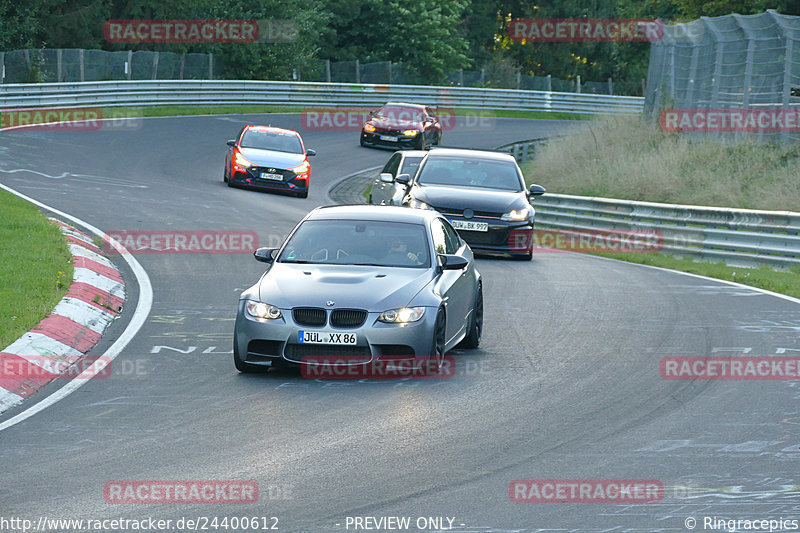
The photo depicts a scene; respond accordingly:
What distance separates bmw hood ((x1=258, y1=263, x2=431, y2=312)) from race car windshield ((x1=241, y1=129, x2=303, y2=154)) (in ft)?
61.7

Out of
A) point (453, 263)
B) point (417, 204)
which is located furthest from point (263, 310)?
point (417, 204)

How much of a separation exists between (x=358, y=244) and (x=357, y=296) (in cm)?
126

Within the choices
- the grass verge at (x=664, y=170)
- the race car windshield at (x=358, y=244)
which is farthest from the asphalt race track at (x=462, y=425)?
the grass verge at (x=664, y=170)

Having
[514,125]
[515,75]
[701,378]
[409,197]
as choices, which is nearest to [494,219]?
[409,197]

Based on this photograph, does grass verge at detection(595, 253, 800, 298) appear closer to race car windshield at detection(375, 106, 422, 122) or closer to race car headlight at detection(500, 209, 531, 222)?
race car headlight at detection(500, 209, 531, 222)

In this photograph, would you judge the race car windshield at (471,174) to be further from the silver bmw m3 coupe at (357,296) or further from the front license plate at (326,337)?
the front license plate at (326,337)

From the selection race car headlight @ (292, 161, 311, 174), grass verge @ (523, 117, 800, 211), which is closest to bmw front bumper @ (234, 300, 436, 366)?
grass verge @ (523, 117, 800, 211)

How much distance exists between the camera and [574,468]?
7672mm

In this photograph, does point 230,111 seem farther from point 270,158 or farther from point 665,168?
point 665,168

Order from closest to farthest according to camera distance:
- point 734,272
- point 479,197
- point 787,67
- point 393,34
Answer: point 479,197 → point 734,272 → point 787,67 → point 393,34

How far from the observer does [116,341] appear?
12172 mm

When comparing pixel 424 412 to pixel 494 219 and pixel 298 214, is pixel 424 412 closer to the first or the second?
pixel 494 219

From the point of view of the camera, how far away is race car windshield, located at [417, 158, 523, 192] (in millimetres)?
21109

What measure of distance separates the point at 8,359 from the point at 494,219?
35.3ft
